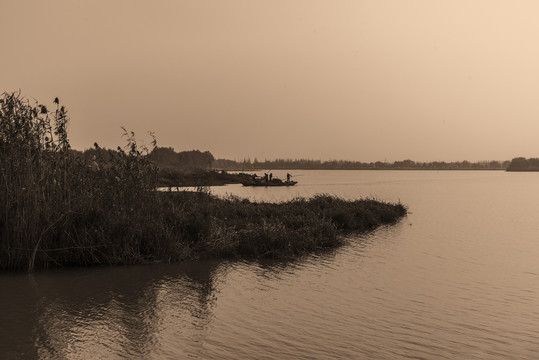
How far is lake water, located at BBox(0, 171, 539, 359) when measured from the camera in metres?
8.47

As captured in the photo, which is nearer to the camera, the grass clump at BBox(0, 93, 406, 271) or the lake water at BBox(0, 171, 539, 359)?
the lake water at BBox(0, 171, 539, 359)

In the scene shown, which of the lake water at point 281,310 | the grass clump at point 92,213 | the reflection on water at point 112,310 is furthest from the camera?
the grass clump at point 92,213

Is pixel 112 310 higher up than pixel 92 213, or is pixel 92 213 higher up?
pixel 92 213

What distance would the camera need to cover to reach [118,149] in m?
16.6

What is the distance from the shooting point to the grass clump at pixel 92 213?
13.9m

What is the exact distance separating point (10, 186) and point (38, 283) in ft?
10.4

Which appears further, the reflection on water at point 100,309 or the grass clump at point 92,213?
the grass clump at point 92,213

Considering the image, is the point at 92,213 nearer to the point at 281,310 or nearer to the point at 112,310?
the point at 112,310

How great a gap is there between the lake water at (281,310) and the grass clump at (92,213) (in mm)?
747

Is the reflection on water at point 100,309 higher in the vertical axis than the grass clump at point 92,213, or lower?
lower

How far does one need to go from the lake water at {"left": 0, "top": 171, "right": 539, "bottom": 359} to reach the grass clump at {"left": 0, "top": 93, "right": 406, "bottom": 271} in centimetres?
75

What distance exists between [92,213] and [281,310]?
7755 mm

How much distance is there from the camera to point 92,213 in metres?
15.1

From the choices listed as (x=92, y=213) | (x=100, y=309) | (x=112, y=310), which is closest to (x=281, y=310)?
(x=112, y=310)
